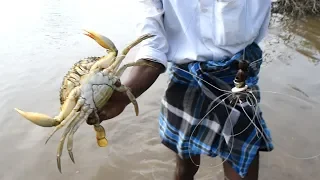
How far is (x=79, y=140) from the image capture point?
369 centimetres

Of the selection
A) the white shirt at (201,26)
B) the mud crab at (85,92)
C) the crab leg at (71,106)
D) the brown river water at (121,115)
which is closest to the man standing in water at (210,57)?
the white shirt at (201,26)

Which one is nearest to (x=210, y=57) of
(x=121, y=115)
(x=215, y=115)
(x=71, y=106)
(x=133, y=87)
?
(x=215, y=115)

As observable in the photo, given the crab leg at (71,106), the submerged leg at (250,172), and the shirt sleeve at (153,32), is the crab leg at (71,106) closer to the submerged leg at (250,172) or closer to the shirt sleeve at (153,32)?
the shirt sleeve at (153,32)

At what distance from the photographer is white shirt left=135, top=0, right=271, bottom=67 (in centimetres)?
186

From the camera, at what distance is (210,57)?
1.95m

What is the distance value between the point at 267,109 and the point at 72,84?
2835mm

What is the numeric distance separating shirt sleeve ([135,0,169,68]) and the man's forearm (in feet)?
0.15

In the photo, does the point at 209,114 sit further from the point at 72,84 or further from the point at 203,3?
the point at 72,84

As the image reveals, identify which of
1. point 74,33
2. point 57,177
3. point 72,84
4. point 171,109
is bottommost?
point 74,33

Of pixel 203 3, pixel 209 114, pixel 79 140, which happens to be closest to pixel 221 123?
pixel 209 114

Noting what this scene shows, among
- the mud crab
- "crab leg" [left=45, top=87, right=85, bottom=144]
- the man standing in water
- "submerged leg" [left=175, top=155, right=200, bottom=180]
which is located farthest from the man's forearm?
"submerged leg" [left=175, top=155, right=200, bottom=180]

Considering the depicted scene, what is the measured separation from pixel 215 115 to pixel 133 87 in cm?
51

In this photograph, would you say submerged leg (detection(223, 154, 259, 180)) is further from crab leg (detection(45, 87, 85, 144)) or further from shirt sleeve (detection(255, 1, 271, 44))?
crab leg (detection(45, 87, 85, 144))

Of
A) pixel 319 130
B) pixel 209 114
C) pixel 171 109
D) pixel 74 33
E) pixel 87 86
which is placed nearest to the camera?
pixel 87 86
